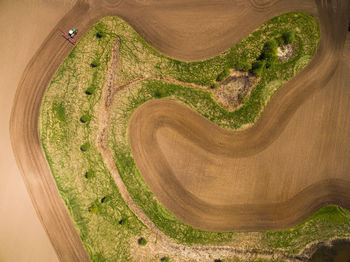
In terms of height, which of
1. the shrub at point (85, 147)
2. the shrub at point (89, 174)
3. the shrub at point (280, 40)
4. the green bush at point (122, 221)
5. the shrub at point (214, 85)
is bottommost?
the green bush at point (122, 221)

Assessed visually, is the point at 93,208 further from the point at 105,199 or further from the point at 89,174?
the point at 89,174

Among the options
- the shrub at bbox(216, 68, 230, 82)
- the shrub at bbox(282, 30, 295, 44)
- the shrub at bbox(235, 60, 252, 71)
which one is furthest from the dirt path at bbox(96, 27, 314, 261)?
the shrub at bbox(282, 30, 295, 44)

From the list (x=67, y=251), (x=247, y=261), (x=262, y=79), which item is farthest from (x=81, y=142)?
(x=247, y=261)

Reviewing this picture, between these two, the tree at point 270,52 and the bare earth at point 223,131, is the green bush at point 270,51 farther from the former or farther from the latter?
the bare earth at point 223,131

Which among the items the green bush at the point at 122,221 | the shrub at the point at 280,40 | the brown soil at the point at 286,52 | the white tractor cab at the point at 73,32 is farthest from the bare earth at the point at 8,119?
the brown soil at the point at 286,52

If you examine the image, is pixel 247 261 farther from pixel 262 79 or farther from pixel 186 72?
pixel 186 72

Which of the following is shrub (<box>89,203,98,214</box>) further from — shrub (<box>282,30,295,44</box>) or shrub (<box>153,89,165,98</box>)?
shrub (<box>282,30,295,44</box>)
